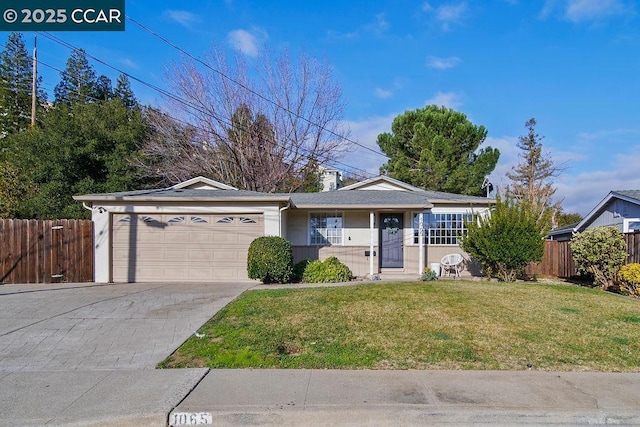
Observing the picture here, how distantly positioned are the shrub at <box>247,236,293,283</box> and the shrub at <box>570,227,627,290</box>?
9.23 meters

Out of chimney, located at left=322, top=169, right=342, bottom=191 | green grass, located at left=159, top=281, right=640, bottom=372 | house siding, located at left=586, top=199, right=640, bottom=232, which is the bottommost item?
green grass, located at left=159, top=281, right=640, bottom=372

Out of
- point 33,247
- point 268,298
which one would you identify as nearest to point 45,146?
point 33,247

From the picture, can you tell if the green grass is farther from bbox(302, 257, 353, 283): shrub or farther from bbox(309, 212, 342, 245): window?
bbox(309, 212, 342, 245): window

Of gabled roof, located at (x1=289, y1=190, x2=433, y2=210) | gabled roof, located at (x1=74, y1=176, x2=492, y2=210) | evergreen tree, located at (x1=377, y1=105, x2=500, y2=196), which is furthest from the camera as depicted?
evergreen tree, located at (x1=377, y1=105, x2=500, y2=196)

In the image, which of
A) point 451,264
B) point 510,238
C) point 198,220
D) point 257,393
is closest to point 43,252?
point 198,220

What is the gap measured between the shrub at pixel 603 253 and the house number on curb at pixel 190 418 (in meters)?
13.1

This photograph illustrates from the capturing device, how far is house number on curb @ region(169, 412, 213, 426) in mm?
4180

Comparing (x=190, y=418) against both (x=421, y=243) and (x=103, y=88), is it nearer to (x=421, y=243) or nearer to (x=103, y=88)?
(x=421, y=243)

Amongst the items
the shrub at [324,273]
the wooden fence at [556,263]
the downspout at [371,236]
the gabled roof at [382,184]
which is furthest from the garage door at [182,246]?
the wooden fence at [556,263]

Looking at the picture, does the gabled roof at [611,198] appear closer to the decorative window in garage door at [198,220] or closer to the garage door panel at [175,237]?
the decorative window in garage door at [198,220]

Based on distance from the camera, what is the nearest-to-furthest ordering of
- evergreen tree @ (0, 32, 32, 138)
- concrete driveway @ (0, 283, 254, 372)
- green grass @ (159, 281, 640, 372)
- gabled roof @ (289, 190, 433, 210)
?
green grass @ (159, 281, 640, 372) < concrete driveway @ (0, 283, 254, 372) < gabled roof @ (289, 190, 433, 210) < evergreen tree @ (0, 32, 32, 138)

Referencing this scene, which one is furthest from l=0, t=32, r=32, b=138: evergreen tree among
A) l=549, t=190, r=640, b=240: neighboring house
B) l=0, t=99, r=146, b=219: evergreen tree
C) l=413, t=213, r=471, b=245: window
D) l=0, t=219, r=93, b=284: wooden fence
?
l=549, t=190, r=640, b=240: neighboring house

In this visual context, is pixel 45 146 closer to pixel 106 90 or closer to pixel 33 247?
pixel 33 247

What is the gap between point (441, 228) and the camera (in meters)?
15.7
